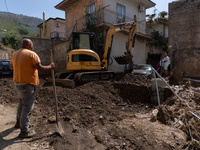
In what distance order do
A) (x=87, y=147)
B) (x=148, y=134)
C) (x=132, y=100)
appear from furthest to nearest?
(x=132, y=100)
(x=148, y=134)
(x=87, y=147)

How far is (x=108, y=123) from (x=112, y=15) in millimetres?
11939

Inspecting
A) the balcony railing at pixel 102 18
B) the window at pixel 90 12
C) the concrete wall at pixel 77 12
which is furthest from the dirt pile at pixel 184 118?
the concrete wall at pixel 77 12

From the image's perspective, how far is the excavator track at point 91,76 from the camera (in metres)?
7.28

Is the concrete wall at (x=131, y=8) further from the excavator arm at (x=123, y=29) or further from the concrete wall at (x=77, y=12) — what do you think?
the excavator arm at (x=123, y=29)

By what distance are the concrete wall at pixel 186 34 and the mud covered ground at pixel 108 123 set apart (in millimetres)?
7922

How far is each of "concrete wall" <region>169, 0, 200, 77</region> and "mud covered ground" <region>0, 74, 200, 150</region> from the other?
7922 mm

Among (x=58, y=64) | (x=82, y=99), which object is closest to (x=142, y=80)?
(x=82, y=99)

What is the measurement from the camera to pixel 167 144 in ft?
10.5

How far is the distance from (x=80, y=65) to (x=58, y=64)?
8.61 meters

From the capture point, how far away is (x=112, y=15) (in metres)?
13.8

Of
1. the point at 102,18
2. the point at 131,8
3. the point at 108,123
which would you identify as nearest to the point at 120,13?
the point at 131,8

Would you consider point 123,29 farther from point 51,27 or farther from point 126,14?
point 51,27

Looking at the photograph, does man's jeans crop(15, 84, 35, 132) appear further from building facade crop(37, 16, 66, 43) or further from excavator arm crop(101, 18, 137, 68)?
building facade crop(37, 16, 66, 43)

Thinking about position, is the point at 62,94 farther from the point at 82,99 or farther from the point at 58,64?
the point at 58,64
